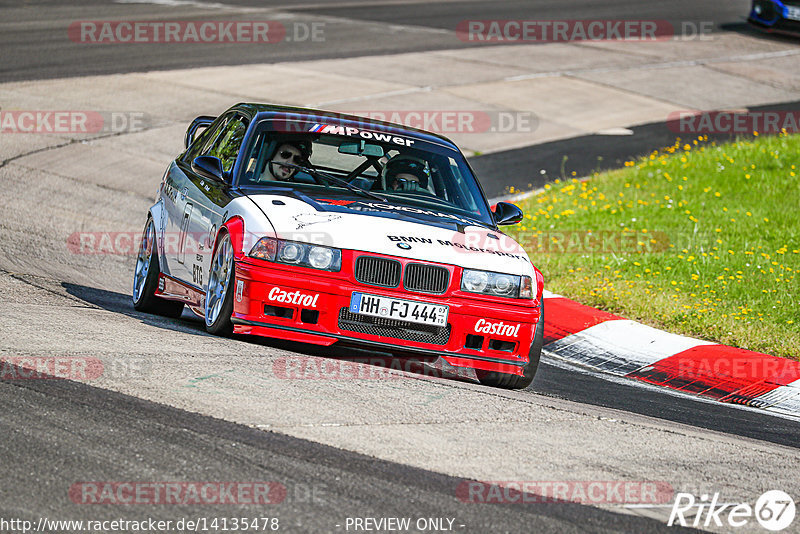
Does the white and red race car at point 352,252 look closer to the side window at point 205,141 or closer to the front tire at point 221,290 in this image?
the front tire at point 221,290

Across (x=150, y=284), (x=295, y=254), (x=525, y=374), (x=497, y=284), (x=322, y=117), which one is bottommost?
(x=525, y=374)

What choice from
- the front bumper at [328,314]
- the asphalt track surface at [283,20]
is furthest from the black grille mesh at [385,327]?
the asphalt track surface at [283,20]

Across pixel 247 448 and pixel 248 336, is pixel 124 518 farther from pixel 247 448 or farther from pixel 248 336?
pixel 248 336

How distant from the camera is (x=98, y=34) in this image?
23109 millimetres

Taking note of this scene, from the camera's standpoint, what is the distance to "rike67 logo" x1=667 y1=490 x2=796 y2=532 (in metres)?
4.51

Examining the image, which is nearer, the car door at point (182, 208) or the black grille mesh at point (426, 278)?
the black grille mesh at point (426, 278)

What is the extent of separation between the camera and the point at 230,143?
26.9ft

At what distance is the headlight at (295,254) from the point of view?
663cm

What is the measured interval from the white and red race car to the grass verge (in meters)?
2.39

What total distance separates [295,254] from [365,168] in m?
1.44

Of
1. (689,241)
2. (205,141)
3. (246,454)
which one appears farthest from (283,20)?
(246,454)

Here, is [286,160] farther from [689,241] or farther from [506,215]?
[689,241]

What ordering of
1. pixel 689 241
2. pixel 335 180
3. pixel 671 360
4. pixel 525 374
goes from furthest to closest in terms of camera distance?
pixel 689 241 → pixel 671 360 → pixel 335 180 → pixel 525 374

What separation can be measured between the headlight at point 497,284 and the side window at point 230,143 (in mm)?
2065
